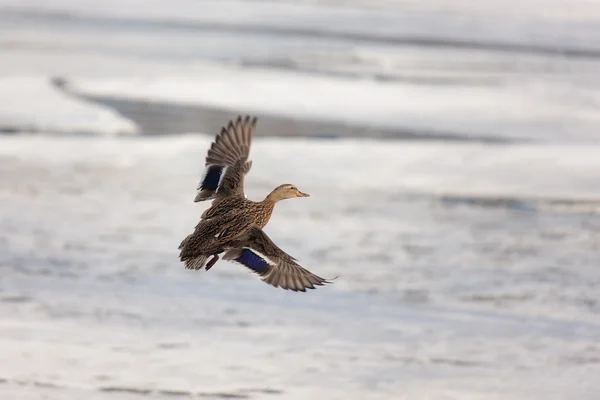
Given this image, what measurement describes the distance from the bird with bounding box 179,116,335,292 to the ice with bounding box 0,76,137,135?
6917mm

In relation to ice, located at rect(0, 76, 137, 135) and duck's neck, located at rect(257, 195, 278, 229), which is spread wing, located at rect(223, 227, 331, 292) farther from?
ice, located at rect(0, 76, 137, 135)

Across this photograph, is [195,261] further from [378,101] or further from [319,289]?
[378,101]

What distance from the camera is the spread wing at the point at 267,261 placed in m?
3.82

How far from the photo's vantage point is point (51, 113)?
37.7 ft

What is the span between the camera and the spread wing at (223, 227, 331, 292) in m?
3.82

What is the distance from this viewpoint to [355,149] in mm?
10680

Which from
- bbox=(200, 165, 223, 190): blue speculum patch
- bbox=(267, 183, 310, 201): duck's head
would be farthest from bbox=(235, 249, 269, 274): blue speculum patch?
bbox=(200, 165, 223, 190): blue speculum patch

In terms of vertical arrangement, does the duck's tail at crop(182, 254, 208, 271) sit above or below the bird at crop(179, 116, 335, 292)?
below

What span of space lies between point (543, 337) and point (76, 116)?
21.9ft

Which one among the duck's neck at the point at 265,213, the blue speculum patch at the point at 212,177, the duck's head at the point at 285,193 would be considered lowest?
the duck's neck at the point at 265,213

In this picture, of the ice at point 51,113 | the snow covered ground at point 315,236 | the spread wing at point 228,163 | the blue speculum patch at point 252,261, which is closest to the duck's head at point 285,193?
the spread wing at point 228,163

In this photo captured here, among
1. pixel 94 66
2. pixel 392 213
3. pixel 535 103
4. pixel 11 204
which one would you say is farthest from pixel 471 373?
pixel 94 66

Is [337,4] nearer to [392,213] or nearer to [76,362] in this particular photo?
[392,213]

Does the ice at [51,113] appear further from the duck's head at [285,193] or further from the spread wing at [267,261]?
the spread wing at [267,261]
